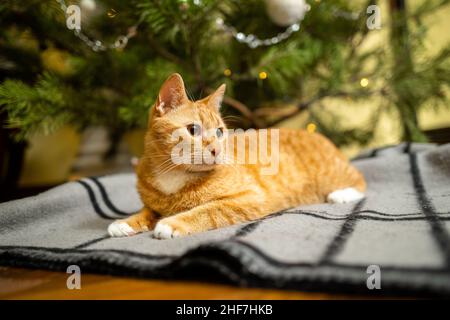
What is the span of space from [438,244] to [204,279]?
0.37 metres

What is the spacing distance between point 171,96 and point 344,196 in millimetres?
659

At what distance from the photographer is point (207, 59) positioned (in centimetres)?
128

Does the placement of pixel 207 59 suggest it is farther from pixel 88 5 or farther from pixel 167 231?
pixel 167 231

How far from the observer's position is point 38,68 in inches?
53.0

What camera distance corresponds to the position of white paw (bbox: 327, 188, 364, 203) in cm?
106

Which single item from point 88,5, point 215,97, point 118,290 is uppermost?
point 88,5

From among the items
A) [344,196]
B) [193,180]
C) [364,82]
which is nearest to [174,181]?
[193,180]

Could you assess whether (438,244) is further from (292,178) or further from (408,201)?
(292,178)

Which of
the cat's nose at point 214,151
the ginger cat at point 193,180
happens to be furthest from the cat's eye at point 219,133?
the cat's nose at point 214,151

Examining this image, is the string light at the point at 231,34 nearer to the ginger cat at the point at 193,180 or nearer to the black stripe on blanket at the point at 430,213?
the ginger cat at the point at 193,180

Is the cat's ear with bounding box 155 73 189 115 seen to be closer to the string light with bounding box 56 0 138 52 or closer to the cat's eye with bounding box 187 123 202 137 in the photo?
the cat's eye with bounding box 187 123 202 137

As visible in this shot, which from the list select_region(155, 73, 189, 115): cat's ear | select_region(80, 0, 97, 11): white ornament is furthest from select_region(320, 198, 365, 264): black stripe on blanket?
select_region(80, 0, 97, 11): white ornament

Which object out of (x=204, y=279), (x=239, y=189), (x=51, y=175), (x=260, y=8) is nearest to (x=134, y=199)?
(x=239, y=189)
